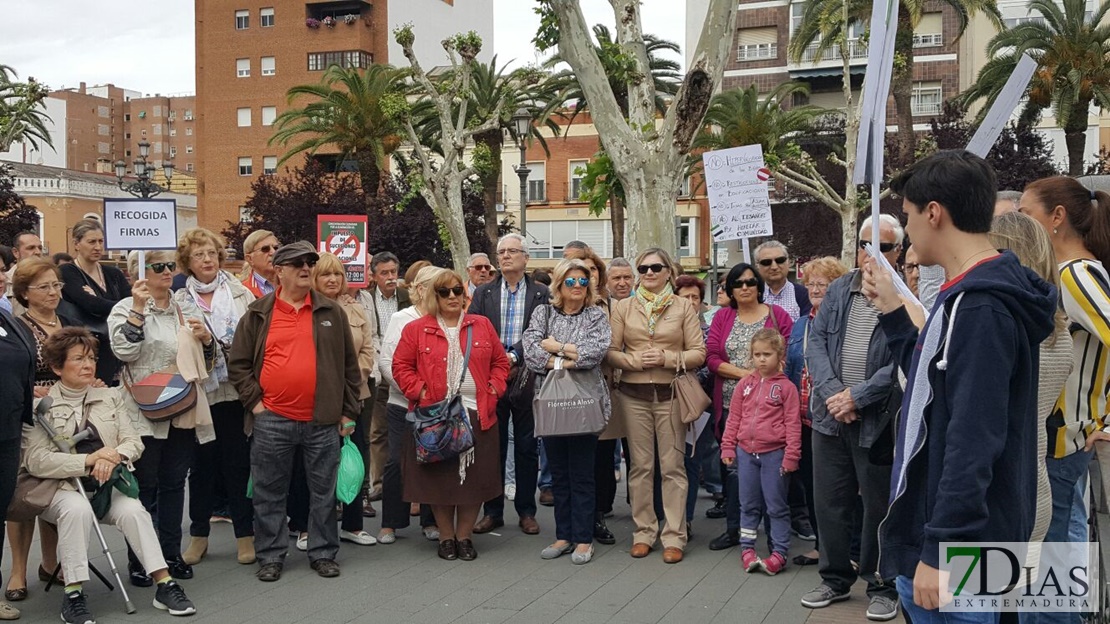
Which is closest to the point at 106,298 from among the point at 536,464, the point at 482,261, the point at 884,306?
the point at 482,261

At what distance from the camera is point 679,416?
26.5ft

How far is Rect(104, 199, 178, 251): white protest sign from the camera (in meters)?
8.09

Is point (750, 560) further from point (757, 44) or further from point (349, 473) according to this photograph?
point (757, 44)

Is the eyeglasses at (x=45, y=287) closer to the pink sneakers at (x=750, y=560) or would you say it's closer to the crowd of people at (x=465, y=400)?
the crowd of people at (x=465, y=400)

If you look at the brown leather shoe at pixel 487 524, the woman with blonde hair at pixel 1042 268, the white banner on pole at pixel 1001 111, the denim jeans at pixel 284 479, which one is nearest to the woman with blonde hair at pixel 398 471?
the brown leather shoe at pixel 487 524

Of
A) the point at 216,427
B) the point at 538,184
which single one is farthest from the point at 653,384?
the point at 538,184

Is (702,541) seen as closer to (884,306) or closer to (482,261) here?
(482,261)

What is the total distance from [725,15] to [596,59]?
58.7 inches

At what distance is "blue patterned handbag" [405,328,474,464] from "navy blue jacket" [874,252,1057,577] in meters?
4.69

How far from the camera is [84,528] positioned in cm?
646

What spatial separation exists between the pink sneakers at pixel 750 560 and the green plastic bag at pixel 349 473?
267 cm

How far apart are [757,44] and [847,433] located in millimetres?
55817

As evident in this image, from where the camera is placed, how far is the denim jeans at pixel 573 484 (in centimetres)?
799

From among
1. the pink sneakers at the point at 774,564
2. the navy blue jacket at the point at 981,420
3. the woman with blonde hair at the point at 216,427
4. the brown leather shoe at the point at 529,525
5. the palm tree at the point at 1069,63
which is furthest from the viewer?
the palm tree at the point at 1069,63
